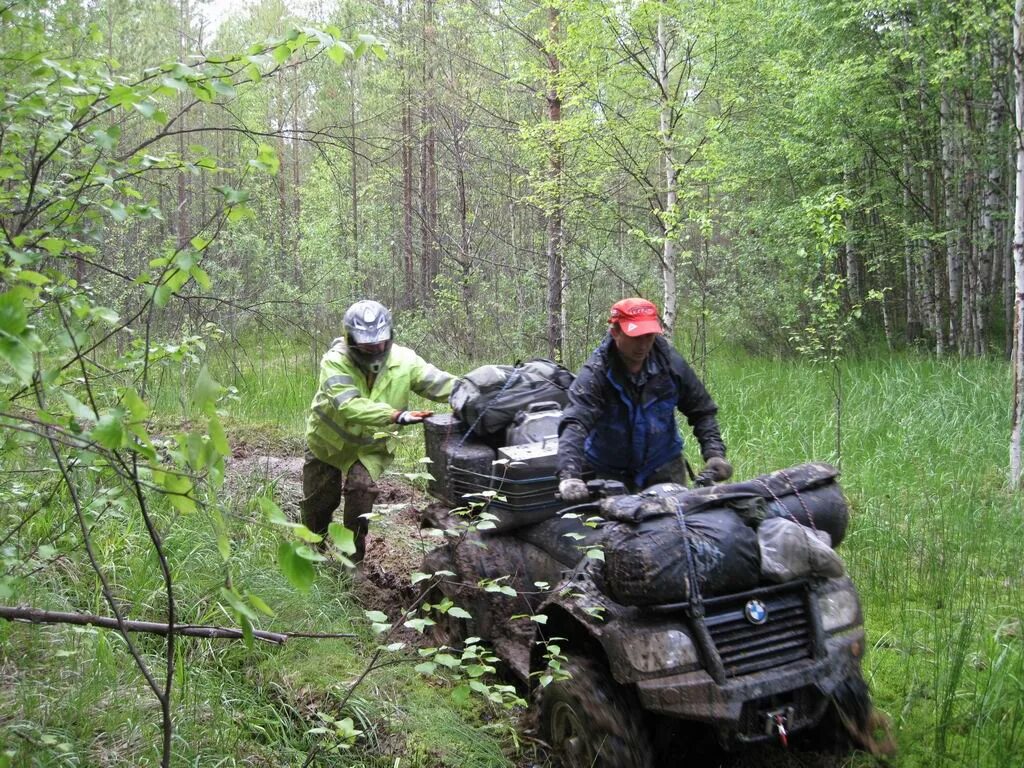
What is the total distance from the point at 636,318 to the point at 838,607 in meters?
1.64

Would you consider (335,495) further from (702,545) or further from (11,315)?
(11,315)

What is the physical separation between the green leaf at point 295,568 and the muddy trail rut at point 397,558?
6.23ft

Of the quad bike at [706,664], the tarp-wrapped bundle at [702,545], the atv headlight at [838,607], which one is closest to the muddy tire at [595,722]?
the quad bike at [706,664]

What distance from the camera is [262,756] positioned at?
3674 millimetres

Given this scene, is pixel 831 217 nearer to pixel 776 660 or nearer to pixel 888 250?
pixel 776 660

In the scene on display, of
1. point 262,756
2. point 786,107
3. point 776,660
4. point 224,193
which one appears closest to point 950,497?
point 776,660

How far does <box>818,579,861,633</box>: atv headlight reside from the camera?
11.2 ft

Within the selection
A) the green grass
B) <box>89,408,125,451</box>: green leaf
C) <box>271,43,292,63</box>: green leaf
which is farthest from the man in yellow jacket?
<box>89,408,125,451</box>: green leaf

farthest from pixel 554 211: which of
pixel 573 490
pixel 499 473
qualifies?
pixel 573 490

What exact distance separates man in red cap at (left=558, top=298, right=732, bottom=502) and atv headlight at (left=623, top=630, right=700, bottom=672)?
113cm

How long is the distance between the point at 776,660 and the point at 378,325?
132 inches

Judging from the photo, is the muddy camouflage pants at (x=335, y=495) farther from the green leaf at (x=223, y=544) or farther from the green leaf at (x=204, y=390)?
the green leaf at (x=204, y=390)

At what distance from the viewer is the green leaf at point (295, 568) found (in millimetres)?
1575

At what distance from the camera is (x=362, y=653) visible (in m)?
4.93
